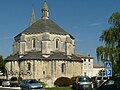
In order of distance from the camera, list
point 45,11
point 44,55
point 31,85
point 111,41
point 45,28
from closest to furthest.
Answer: point 31,85 → point 111,41 → point 44,55 → point 45,28 → point 45,11

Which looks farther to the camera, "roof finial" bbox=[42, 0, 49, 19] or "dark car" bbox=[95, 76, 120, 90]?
"roof finial" bbox=[42, 0, 49, 19]

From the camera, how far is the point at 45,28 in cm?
8225

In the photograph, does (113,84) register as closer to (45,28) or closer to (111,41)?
(111,41)

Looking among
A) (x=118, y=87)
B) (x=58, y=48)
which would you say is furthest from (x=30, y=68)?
(x=118, y=87)

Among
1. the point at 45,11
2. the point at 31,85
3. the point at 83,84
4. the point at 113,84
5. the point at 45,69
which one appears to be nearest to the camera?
the point at 113,84

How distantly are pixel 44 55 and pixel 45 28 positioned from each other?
7.55 metres

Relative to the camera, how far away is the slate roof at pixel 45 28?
82.2 meters

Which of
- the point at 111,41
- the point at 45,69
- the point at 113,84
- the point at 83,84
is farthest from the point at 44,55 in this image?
the point at 113,84

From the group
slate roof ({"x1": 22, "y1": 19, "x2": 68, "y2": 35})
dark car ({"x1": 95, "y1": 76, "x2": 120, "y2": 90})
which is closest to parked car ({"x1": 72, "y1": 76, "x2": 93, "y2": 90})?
dark car ({"x1": 95, "y1": 76, "x2": 120, "y2": 90})

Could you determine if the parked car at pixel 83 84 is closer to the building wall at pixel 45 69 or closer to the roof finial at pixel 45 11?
the building wall at pixel 45 69

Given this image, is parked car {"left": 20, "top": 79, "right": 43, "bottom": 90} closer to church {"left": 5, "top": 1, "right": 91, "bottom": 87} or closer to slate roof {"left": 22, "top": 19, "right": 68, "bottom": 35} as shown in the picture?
church {"left": 5, "top": 1, "right": 91, "bottom": 87}

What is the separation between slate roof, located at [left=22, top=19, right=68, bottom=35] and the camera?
270ft

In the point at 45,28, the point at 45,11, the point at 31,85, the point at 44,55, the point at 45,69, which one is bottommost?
the point at 31,85

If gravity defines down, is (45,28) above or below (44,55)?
above
